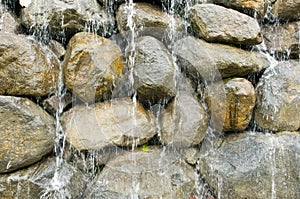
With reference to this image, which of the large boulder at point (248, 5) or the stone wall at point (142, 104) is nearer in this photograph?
the stone wall at point (142, 104)

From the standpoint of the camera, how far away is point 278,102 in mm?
2451

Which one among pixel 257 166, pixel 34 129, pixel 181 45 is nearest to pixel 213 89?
pixel 181 45

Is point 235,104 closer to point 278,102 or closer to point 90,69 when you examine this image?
point 278,102

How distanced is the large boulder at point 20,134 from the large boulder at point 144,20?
952 millimetres

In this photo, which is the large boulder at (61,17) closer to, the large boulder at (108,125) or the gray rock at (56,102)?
the gray rock at (56,102)

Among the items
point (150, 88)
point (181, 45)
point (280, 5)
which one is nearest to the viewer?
point (150, 88)

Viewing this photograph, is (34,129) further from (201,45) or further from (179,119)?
(201,45)

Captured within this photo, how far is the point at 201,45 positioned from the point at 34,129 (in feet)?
4.48

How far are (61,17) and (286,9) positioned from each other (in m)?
1.88

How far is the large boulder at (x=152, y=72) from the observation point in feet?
7.59

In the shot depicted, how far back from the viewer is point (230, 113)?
7.82 feet

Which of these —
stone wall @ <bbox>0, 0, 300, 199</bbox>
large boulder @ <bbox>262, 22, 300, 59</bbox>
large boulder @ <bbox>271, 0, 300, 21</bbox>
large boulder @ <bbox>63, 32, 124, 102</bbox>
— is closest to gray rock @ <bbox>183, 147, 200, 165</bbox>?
stone wall @ <bbox>0, 0, 300, 199</bbox>

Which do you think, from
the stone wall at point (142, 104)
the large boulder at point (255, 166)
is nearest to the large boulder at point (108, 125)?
the stone wall at point (142, 104)

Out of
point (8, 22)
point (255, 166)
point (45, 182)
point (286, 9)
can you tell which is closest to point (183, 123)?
point (255, 166)
